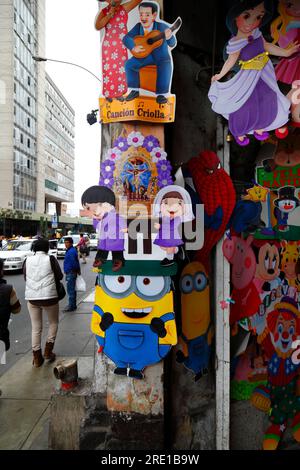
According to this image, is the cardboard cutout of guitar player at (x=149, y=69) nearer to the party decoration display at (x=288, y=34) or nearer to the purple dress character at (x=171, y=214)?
the purple dress character at (x=171, y=214)

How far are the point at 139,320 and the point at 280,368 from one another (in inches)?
63.2

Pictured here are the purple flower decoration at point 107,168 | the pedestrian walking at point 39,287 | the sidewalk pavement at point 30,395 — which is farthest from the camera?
the pedestrian walking at point 39,287

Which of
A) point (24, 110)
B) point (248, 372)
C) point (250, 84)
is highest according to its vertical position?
point (24, 110)

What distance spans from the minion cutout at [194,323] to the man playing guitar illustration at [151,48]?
5.46 ft

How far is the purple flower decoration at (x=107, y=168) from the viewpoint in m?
2.77

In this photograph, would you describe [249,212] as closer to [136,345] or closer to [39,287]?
[136,345]

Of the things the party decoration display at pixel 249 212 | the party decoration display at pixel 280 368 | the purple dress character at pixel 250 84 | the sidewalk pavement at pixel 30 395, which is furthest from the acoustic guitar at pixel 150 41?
the sidewalk pavement at pixel 30 395

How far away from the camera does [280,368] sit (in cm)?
313

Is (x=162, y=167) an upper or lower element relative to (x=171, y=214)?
upper

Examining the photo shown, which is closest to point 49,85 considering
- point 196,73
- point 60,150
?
point 60,150

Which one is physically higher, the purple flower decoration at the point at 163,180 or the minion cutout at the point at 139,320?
the purple flower decoration at the point at 163,180

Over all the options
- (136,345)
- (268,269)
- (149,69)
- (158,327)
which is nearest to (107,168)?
(149,69)

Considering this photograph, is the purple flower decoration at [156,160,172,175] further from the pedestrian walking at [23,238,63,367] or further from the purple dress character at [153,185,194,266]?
the pedestrian walking at [23,238,63,367]

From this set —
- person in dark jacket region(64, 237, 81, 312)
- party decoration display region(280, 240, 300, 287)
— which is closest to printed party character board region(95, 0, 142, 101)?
party decoration display region(280, 240, 300, 287)
